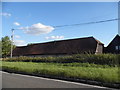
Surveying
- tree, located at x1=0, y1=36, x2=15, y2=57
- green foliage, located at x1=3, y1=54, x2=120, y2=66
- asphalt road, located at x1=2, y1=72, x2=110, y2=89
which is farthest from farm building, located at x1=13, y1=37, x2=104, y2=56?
asphalt road, located at x1=2, y1=72, x2=110, y2=89

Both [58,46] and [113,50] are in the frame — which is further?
[58,46]

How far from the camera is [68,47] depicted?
47469mm

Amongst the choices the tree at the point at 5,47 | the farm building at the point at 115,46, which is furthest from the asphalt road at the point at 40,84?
the tree at the point at 5,47

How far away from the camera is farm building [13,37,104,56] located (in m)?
43.6

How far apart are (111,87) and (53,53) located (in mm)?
38886

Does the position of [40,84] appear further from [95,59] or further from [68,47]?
[68,47]

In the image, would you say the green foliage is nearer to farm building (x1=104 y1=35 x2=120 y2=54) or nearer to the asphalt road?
the asphalt road

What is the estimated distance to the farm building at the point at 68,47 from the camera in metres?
43.6

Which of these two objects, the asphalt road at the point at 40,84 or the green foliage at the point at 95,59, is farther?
the green foliage at the point at 95,59

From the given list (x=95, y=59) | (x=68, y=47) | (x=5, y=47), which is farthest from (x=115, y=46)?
(x=5, y=47)

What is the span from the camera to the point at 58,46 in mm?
50469

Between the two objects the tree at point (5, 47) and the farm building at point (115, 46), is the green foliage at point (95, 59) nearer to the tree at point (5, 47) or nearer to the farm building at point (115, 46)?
the farm building at point (115, 46)

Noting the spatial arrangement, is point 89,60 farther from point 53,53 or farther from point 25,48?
point 25,48

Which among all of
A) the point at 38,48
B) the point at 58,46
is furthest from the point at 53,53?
the point at 38,48
